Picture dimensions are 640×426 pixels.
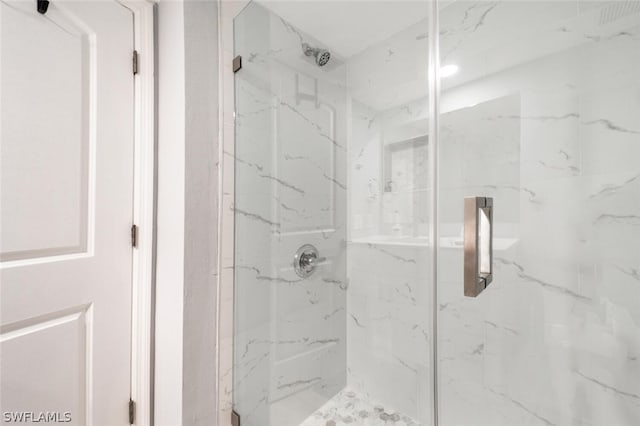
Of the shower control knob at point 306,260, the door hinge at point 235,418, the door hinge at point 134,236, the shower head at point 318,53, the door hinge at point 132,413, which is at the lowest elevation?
the door hinge at point 235,418

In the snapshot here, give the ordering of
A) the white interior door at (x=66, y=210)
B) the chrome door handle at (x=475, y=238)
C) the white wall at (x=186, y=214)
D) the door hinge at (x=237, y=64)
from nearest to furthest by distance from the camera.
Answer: the chrome door handle at (x=475, y=238) → the white interior door at (x=66, y=210) → the white wall at (x=186, y=214) → the door hinge at (x=237, y=64)

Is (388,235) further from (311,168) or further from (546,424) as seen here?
(546,424)

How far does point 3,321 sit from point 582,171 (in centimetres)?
173

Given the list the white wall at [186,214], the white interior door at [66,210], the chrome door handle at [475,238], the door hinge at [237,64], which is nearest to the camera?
the chrome door handle at [475,238]

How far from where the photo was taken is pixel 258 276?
1.27m

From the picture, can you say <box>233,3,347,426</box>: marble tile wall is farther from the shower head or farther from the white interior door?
the white interior door

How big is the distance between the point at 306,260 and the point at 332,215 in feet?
0.73

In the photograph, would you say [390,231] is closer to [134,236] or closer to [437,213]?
[437,213]

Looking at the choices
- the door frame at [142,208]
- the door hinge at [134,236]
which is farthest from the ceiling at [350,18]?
the door hinge at [134,236]

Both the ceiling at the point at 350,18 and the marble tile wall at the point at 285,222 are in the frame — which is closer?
the ceiling at the point at 350,18

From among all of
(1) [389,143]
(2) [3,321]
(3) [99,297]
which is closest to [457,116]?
(1) [389,143]

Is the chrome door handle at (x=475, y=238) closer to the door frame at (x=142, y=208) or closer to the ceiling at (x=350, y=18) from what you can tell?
the ceiling at (x=350, y=18)

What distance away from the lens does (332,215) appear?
117cm

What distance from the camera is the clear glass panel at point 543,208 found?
0.73 meters
